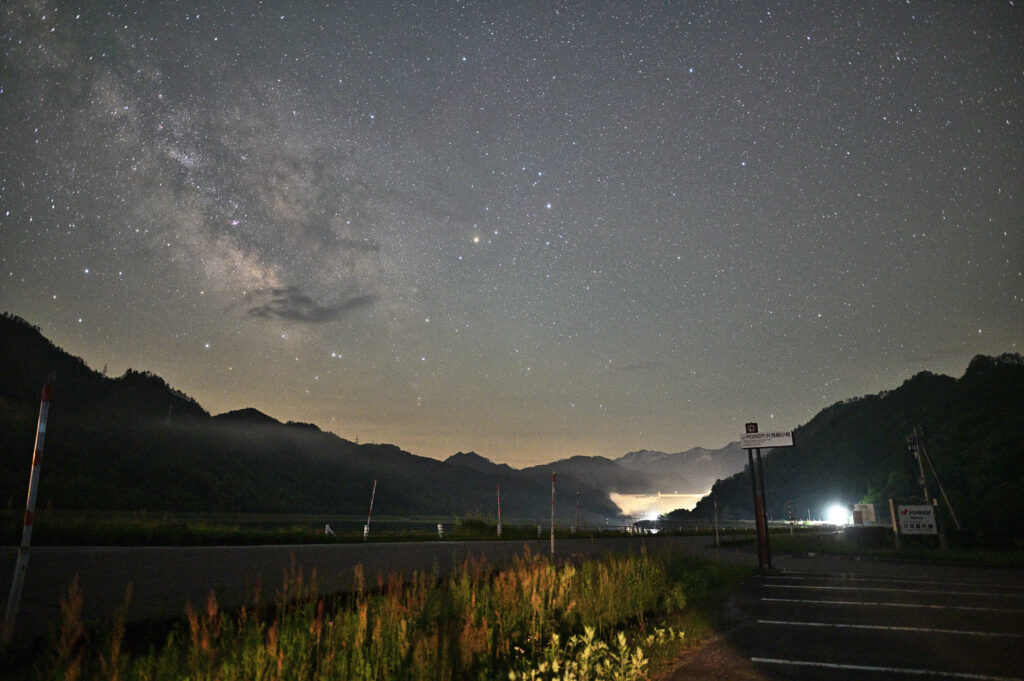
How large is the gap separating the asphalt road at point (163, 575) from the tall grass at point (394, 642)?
57 cm

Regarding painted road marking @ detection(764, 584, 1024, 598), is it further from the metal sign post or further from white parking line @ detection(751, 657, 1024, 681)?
white parking line @ detection(751, 657, 1024, 681)

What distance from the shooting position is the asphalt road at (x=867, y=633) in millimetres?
6676

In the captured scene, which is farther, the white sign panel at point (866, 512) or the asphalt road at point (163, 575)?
the white sign panel at point (866, 512)

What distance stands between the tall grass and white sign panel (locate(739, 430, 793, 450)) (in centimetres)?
1075

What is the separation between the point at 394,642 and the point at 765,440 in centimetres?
1551

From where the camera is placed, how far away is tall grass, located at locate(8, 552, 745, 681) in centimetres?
485

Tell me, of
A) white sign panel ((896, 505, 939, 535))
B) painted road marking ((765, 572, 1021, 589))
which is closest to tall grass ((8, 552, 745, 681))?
painted road marking ((765, 572, 1021, 589))

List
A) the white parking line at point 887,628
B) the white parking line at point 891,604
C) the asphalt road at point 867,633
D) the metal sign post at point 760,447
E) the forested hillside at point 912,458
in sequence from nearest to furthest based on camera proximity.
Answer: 1. the asphalt road at point 867,633
2. the white parking line at point 887,628
3. the white parking line at point 891,604
4. the metal sign post at point 760,447
5. the forested hillside at point 912,458

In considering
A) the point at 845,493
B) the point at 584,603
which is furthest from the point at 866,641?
the point at 845,493

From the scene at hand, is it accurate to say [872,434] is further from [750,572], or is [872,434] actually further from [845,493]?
[750,572]

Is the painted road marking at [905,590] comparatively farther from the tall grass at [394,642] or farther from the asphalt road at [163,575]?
the asphalt road at [163,575]

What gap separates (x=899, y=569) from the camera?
19688mm

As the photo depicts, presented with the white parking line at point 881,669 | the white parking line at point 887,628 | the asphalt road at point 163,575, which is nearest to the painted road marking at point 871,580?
the white parking line at point 887,628

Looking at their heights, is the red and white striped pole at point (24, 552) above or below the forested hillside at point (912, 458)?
below
